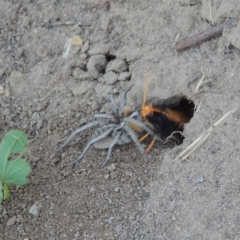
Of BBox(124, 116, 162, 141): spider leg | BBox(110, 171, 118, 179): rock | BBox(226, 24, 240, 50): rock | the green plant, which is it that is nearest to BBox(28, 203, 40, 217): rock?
the green plant

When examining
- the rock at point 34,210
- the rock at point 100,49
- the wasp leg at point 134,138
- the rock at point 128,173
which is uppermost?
the rock at point 100,49

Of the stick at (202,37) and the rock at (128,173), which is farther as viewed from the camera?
the stick at (202,37)

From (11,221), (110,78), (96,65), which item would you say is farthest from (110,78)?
(11,221)

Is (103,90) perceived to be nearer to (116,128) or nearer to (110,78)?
(110,78)

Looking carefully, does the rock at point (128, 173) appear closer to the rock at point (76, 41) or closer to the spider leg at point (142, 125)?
the spider leg at point (142, 125)

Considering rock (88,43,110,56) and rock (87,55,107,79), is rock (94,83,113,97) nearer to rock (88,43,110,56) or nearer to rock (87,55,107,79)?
rock (87,55,107,79)

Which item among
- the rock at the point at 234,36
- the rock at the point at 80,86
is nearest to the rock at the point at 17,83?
the rock at the point at 80,86

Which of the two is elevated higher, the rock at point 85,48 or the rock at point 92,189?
the rock at point 85,48
